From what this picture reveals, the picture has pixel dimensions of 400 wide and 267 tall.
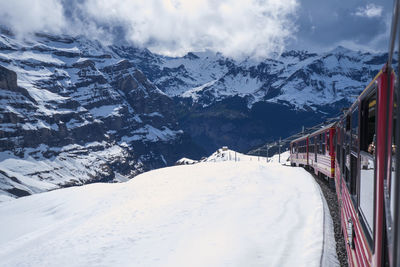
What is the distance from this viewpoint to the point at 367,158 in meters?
4.23

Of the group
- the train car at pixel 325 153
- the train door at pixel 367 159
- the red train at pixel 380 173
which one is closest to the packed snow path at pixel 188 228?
the train car at pixel 325 153

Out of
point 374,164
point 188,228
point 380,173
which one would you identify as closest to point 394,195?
point 380,173

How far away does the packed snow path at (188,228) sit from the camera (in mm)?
9828

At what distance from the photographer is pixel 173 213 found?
15086 mm

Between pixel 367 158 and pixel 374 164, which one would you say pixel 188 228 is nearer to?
pixel 367 158

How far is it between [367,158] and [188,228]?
31.4 ft

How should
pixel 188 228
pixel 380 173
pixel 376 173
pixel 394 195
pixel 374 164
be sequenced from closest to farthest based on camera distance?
pixel 394 195 → pixel 380 173 → pixel 376 173 → pixel 374 164 → pixel 188 228

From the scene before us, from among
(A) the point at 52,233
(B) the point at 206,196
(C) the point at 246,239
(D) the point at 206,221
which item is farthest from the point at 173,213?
(A) the point at 52,233

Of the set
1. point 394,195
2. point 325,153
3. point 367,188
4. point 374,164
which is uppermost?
point 374,164

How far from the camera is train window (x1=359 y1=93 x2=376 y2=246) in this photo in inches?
156

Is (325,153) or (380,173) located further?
(325,153)

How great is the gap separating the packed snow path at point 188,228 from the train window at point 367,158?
4497 mm

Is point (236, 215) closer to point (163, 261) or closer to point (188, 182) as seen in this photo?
point (163, 261)

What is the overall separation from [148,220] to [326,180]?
12.7 meters
